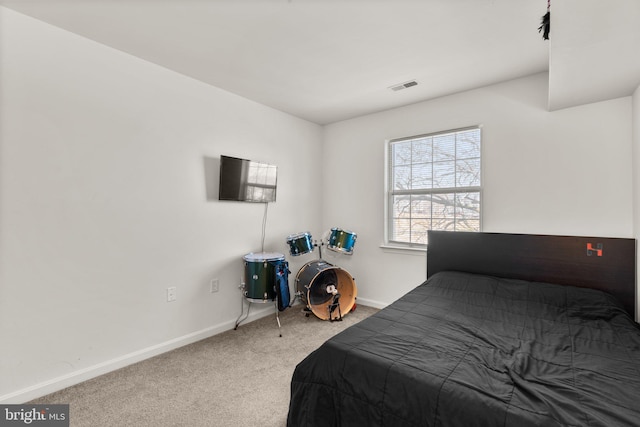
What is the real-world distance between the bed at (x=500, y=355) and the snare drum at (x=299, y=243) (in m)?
1.43

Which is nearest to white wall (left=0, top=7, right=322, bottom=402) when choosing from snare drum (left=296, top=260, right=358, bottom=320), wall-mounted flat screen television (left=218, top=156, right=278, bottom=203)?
wall-mounted flat screen television (left=218, top=156, right=278, bottom=203)

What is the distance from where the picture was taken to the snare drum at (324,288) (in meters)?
3.19

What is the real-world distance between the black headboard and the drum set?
99 cm

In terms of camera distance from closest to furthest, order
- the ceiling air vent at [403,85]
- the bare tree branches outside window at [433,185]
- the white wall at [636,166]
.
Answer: the white wall at [636,166] → the ceiling air vent at [403,85] → the bare tree branches outside window at [433,185]

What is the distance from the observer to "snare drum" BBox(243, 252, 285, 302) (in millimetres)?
2904

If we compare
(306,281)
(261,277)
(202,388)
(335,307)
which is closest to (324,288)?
(335,307)

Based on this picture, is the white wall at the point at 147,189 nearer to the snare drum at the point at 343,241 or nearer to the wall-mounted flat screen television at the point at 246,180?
the wall-mounted flat screen television at the point at 246,180

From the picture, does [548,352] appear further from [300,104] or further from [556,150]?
[300,104]

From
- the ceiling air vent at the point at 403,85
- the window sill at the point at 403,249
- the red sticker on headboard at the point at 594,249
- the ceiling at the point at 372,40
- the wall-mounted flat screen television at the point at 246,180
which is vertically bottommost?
the window sill at the point at 403,249

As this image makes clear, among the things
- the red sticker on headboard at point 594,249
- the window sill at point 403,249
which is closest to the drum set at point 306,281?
the window sill at point 403,249

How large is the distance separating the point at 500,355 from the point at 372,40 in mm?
2143

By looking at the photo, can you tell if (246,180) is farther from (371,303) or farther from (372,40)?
(371,303)

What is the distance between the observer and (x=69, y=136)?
2.07 metres

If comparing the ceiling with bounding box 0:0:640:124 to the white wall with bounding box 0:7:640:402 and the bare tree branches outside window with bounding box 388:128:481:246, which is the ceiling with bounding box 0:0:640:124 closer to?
the white wall with bounding box 0:7:640:402
